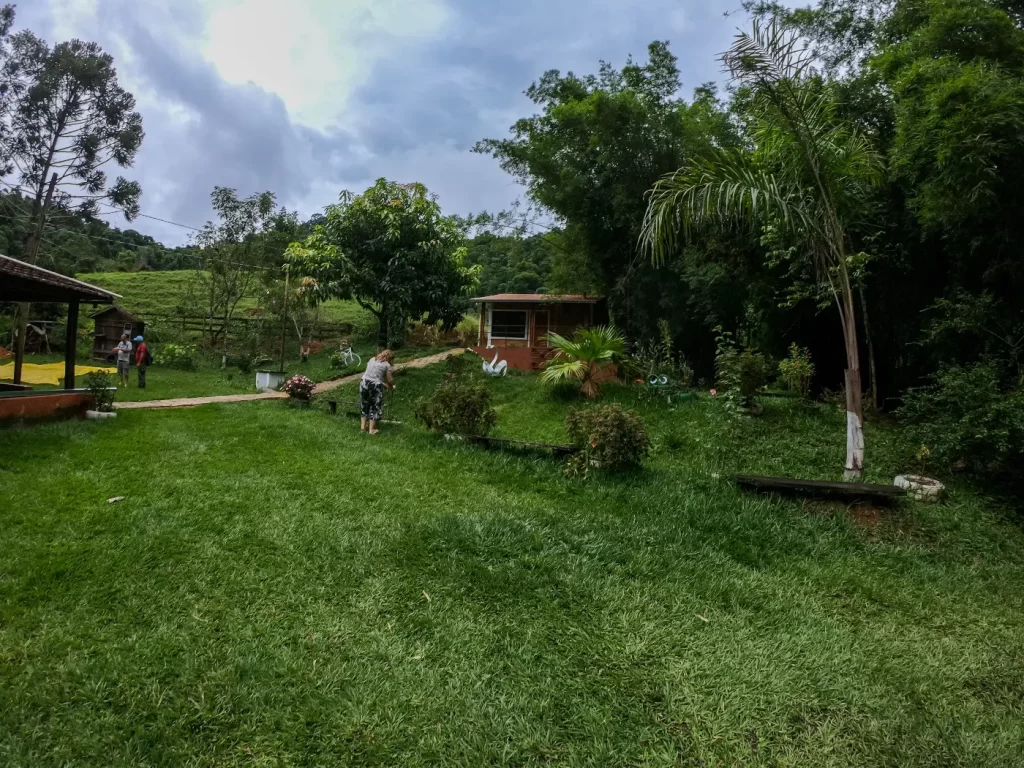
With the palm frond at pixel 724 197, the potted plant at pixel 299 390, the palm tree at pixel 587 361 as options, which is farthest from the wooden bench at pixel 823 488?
the potted plant at pixel 299 390

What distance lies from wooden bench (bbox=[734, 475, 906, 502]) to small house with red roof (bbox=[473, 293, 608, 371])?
10.8 meters

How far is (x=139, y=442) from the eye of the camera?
6496mm

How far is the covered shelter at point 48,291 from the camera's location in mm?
6959

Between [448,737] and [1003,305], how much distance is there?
7.19 m

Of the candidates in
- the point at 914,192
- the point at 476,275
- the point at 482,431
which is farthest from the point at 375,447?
the point at 476,275

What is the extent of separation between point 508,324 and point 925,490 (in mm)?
13112

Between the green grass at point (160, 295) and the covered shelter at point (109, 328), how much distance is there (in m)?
3.06

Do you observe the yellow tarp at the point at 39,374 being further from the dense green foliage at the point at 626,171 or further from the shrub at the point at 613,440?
the shrub at the point at 613,440

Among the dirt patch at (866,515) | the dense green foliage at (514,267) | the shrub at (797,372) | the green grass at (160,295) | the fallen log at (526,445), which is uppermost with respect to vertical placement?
the dense green foliage at (514,267)

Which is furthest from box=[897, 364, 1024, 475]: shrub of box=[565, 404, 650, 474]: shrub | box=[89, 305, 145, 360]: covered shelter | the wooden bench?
box=[89, 305, 145, 360]: covered shelter

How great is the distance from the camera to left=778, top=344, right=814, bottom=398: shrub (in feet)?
27.3

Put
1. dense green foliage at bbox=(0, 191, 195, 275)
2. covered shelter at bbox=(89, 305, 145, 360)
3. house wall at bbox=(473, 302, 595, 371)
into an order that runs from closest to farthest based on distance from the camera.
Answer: house wall at bbox=(473, 302, 595, 371)
covered shelter at bbox=(89, 305, 145, 360)
dense green foliage at bbox=(0, 191, 195, 275)

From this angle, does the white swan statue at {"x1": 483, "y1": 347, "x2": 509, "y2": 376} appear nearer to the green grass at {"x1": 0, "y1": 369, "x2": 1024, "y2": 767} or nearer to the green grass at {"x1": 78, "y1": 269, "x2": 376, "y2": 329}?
the green grass at {"x1": 0, "y1": 369, "x2": 1024, "y2": 767}

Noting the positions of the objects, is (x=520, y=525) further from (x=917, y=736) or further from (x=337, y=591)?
→ (x=917, y=736)
